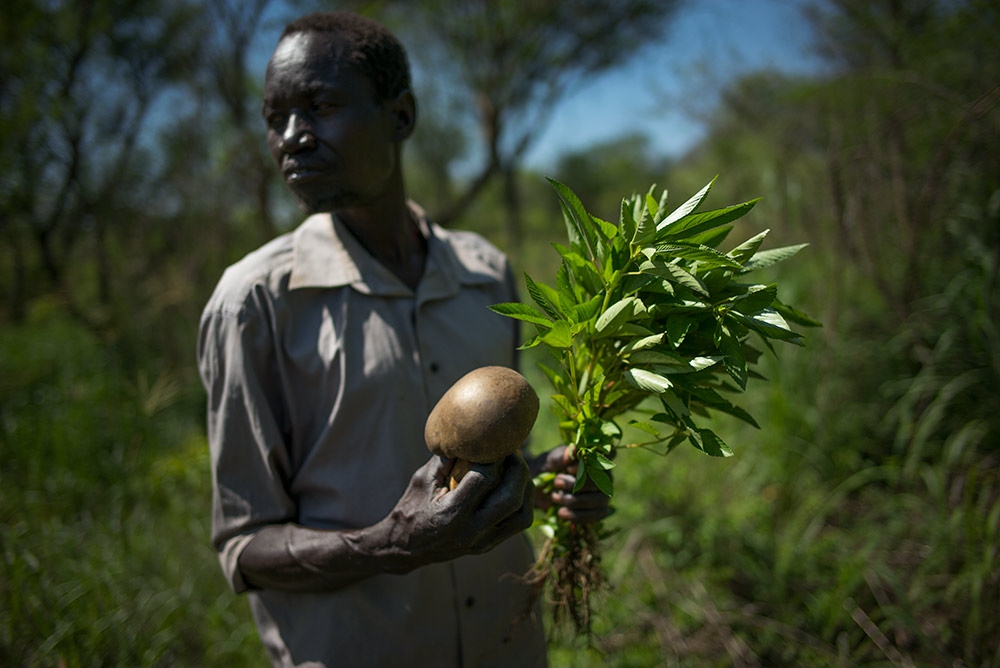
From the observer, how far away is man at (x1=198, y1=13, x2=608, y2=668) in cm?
128

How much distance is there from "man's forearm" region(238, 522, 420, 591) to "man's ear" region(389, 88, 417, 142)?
990 mm

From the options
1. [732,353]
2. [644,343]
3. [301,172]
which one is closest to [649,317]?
[644,343]

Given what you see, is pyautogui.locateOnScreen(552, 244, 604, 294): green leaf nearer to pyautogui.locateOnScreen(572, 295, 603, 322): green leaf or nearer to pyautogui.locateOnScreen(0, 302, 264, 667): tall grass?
pyautogui.locateOnScreen(572, 295, 603, 322): green leaf

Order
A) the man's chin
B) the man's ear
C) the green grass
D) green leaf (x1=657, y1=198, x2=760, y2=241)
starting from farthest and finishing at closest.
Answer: the green grass
the man's ear
the man's chin
green leaf (x1=657, y1=198, x2=760, y2=241)

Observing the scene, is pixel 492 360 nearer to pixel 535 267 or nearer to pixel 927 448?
pixel 927 448

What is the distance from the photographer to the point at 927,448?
3.30m

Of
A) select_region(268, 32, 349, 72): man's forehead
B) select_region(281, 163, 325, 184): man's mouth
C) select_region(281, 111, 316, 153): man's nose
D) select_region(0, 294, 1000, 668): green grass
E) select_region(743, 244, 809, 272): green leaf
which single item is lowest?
select_region(0, 294, 1000, 668): green grass

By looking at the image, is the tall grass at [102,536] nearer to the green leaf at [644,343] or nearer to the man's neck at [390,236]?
the man's neck at [390,236]

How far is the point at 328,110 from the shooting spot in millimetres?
1332

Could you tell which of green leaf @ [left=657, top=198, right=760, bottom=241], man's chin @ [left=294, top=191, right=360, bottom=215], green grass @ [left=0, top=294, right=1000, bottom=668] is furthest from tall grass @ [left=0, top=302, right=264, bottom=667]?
green leaf @ [left=657, top=198, right=760, bottom=241]

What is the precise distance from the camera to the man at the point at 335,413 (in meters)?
1.28

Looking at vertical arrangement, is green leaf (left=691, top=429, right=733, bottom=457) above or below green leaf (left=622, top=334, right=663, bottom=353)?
below

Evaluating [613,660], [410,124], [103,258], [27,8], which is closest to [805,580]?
[613,660]

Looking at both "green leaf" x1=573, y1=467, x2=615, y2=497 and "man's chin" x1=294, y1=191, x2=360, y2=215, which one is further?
"man's chin" x1=294, y1=191, x2=360, y2=215
